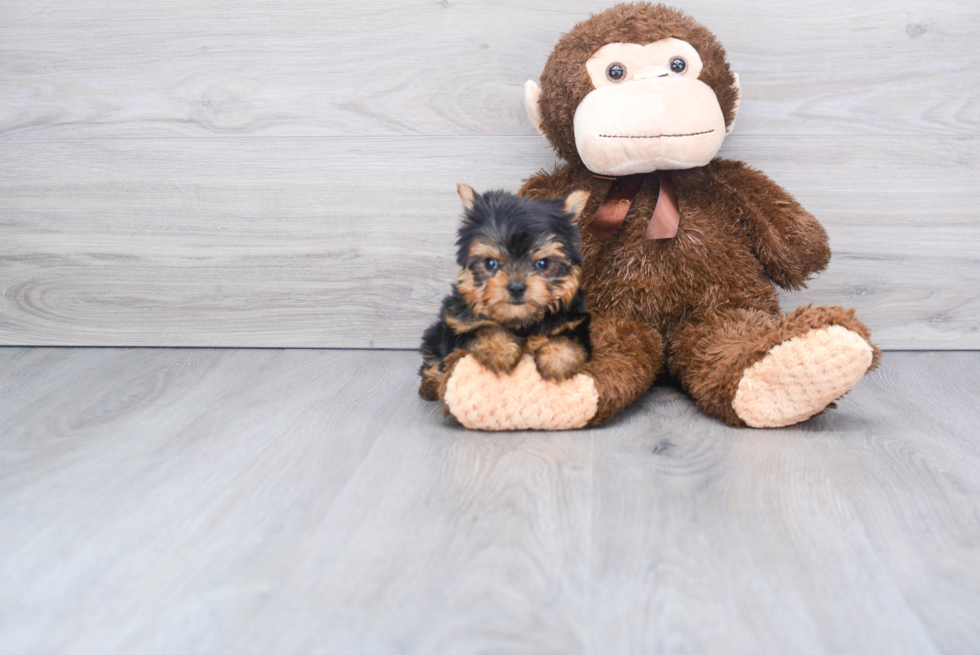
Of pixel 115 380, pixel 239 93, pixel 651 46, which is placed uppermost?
pixel 651 46

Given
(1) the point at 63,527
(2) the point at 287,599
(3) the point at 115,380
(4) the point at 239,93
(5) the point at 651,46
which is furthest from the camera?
(4) the point at 239,93

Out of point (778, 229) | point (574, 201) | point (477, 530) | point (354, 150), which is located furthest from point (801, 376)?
point (354, 150)

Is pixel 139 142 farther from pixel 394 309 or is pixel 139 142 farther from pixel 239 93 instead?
pixel 394 309

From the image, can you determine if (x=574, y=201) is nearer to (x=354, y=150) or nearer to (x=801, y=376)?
(x=801, y=376)

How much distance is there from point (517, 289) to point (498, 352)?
0.11 m

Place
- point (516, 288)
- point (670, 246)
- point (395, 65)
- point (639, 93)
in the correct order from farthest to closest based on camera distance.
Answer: point (395, 65) → point (670, 246) → point (639, 93) → point (516, 288)

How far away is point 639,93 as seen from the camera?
1271 mm

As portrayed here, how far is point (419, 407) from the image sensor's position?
53.4 inches

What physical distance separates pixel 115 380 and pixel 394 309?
2.01 feet

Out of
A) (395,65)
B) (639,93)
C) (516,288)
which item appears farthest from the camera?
(395,65)

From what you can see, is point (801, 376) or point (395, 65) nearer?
point (801, 376)

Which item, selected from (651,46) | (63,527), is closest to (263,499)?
(63,527)

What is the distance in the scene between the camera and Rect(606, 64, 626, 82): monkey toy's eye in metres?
1.32

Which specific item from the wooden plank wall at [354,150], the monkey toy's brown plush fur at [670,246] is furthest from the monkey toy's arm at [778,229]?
the wooden plank wall at [354,150]
